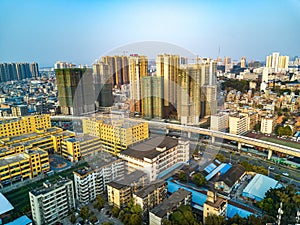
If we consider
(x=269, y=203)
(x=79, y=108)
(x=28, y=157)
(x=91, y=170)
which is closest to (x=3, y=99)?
(x=79, y=108)

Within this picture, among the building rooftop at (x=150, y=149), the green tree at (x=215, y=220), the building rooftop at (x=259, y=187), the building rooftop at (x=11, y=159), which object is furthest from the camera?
the building rooftop at (x=11, y=159)

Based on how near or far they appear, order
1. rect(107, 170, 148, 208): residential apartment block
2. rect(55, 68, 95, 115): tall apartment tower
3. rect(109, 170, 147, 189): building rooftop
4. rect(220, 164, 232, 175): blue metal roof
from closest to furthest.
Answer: rect(107, 170, 148, 208): residential apartment block → rect(109, 170, 147, 189): building rooftop → rect(220, 164, 232, 175): blue metal roof → rect(55, 68, 95, 115): tall apartment tower

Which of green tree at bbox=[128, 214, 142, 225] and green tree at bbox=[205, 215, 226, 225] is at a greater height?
green tree at bbox=[205, 215, 226, 225]

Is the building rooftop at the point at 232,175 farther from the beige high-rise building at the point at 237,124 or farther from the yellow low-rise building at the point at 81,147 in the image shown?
the yellow low-rise building at the point at 81,147

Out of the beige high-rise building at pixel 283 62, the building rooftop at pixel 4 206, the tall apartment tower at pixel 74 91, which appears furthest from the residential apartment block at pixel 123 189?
the beige high-rise building at pixel 283 62

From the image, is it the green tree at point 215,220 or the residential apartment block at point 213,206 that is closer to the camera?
the green tree at point 215,220

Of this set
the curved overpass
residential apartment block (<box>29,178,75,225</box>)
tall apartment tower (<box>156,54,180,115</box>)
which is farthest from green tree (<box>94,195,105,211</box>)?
tall apartment tower (<box>156,54,180,115</box>)

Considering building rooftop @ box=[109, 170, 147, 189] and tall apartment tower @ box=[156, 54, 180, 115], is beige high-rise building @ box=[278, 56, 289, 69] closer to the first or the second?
tall apartment tower @ box=[156, 54, 180, 115]
